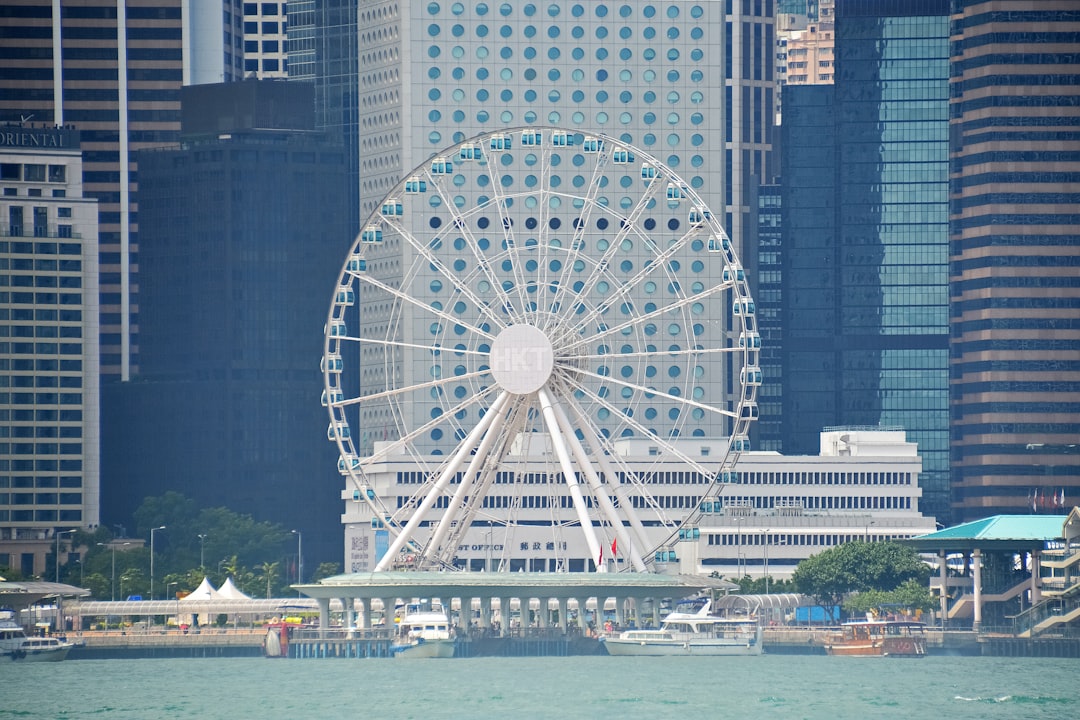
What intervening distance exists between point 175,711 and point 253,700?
848 cm

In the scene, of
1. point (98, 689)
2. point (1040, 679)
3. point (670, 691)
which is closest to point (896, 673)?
point (1040, 679)

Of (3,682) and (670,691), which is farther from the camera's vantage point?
(3,682)

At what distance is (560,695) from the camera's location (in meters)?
172

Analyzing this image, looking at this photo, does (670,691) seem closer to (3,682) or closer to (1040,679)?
(1040,679)

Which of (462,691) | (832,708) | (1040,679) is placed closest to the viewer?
(832,708)

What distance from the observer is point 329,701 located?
16975cm

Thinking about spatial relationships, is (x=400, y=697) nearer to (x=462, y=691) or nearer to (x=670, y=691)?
(x=462, y=691)

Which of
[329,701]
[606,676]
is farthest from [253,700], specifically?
[606,676]

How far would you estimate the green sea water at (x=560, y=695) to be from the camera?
6294 inches

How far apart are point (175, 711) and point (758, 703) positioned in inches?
1326

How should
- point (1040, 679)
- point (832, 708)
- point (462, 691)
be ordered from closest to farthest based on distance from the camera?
1. point (832, 708)
2. point (462, 691)
3. point (1040, 679)

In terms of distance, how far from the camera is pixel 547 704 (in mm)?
165000

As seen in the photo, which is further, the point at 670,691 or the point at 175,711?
the point at 670,691

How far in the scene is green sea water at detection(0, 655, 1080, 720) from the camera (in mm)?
159875
